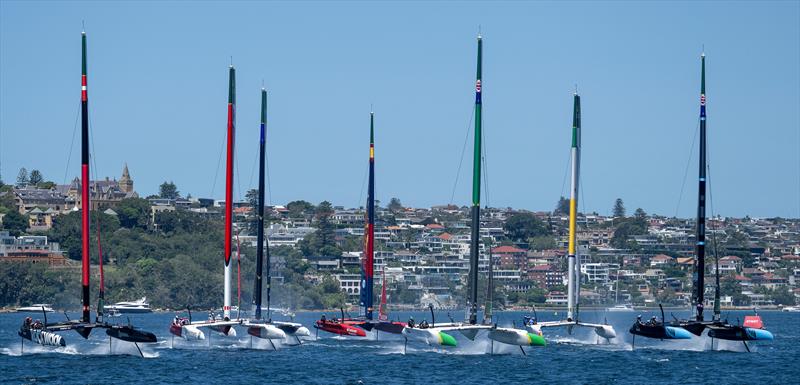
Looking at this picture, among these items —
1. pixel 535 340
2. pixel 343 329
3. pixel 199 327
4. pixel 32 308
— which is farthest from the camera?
pixel 32 308

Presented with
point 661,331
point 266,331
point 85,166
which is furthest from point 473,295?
point 85,166

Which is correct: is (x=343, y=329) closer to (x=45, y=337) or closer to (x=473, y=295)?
(x=473, y=295)

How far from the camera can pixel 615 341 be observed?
83562mm

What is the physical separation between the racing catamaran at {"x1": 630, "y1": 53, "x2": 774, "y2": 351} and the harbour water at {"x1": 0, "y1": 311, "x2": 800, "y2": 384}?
108 cm

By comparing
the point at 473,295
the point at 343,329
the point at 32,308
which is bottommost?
the point at 32,308

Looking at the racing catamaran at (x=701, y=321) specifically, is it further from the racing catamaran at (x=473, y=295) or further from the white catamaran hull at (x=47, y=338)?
the white catamaran hull at (x=47, y=338)

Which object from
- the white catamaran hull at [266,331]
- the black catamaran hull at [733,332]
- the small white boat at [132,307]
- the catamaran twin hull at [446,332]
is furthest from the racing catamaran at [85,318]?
the small white boat at [132,307]

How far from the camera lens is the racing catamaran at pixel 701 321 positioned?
72.8m

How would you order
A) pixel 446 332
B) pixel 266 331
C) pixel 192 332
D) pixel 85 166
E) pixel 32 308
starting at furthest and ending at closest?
pixel 32 308, pixel 266 331, pixel 192 332, pixel 446 332, pixel 85 166

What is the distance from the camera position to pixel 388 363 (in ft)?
230

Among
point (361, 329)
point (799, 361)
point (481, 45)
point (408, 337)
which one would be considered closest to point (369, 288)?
point (361, 329)

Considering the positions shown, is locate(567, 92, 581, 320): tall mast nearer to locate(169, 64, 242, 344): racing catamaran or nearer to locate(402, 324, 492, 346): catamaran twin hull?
locate(402, 324, 492, 346): catamaran twin hull

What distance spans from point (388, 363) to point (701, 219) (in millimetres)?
17238

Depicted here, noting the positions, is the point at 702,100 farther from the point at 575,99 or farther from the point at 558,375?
the point at 558,375
